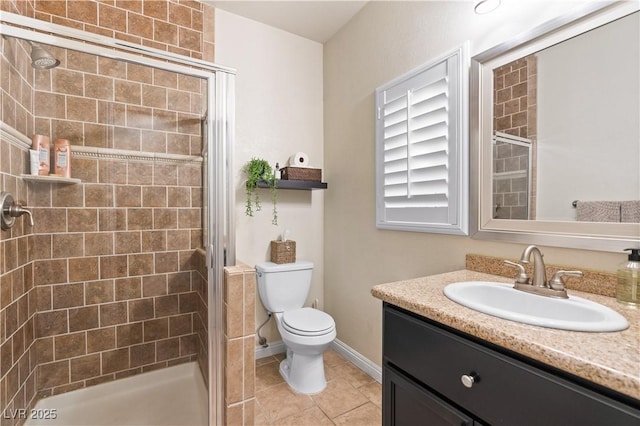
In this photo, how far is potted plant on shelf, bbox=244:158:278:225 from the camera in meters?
2.16

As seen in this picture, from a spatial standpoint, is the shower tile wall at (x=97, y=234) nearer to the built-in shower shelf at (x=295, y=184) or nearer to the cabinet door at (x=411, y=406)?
the built-in shower shelf at (x=295, y=184)

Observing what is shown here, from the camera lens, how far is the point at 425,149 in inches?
63.9

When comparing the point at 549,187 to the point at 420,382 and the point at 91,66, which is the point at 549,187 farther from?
the point at 91,66

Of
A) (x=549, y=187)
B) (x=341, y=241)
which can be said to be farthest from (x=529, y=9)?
(x=341, y=241)

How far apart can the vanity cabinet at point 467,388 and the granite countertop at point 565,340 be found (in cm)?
5

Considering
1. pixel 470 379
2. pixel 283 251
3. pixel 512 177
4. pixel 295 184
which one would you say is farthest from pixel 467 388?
pixel 295 184

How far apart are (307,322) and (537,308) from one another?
127 centimetres

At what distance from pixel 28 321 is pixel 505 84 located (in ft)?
8.25

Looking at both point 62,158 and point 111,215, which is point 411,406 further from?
point 62,158

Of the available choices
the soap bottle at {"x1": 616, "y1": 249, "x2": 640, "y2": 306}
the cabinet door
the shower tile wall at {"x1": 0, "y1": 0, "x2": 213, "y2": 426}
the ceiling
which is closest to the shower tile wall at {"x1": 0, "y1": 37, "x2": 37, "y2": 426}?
the shower tile wall at {"x1": 0, "y1": 0, "x2": 213, "y2": 426}

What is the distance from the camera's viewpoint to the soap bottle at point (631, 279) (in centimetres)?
87

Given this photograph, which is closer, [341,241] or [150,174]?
[150,174]

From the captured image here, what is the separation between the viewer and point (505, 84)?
4.25 feet

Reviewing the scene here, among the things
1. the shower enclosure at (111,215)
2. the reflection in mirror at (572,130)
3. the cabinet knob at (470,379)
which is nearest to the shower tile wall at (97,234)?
the shower enclosure at (111,215)
